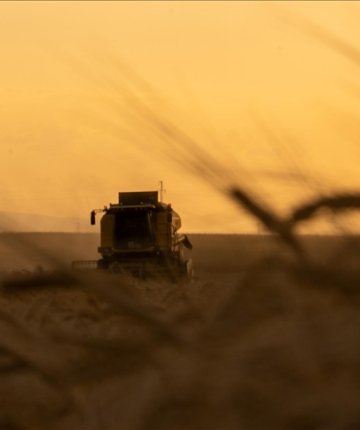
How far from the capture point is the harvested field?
5.66 feet

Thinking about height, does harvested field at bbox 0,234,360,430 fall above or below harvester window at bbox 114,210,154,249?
below

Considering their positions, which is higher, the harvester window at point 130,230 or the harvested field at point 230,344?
the harvester window at point 130,230

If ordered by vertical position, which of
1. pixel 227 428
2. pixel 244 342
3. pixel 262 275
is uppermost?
pixel 262 275

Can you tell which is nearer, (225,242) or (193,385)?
(193,385)

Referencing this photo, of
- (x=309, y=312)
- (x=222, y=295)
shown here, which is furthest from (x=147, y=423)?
(x=309, y=312)

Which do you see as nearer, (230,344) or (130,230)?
(230,344)

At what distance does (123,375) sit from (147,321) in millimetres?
178

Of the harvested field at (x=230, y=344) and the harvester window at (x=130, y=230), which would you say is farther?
the harvester window at (x=130, y=230)

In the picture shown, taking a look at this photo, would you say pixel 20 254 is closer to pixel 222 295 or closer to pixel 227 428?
pixel 222 295

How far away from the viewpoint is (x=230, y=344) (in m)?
1.78

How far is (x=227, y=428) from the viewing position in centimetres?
179

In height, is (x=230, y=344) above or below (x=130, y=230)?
below

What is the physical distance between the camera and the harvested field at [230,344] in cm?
173

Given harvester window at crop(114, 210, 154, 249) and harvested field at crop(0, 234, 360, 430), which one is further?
harvester window at crop(114, 210, 154, 249)
